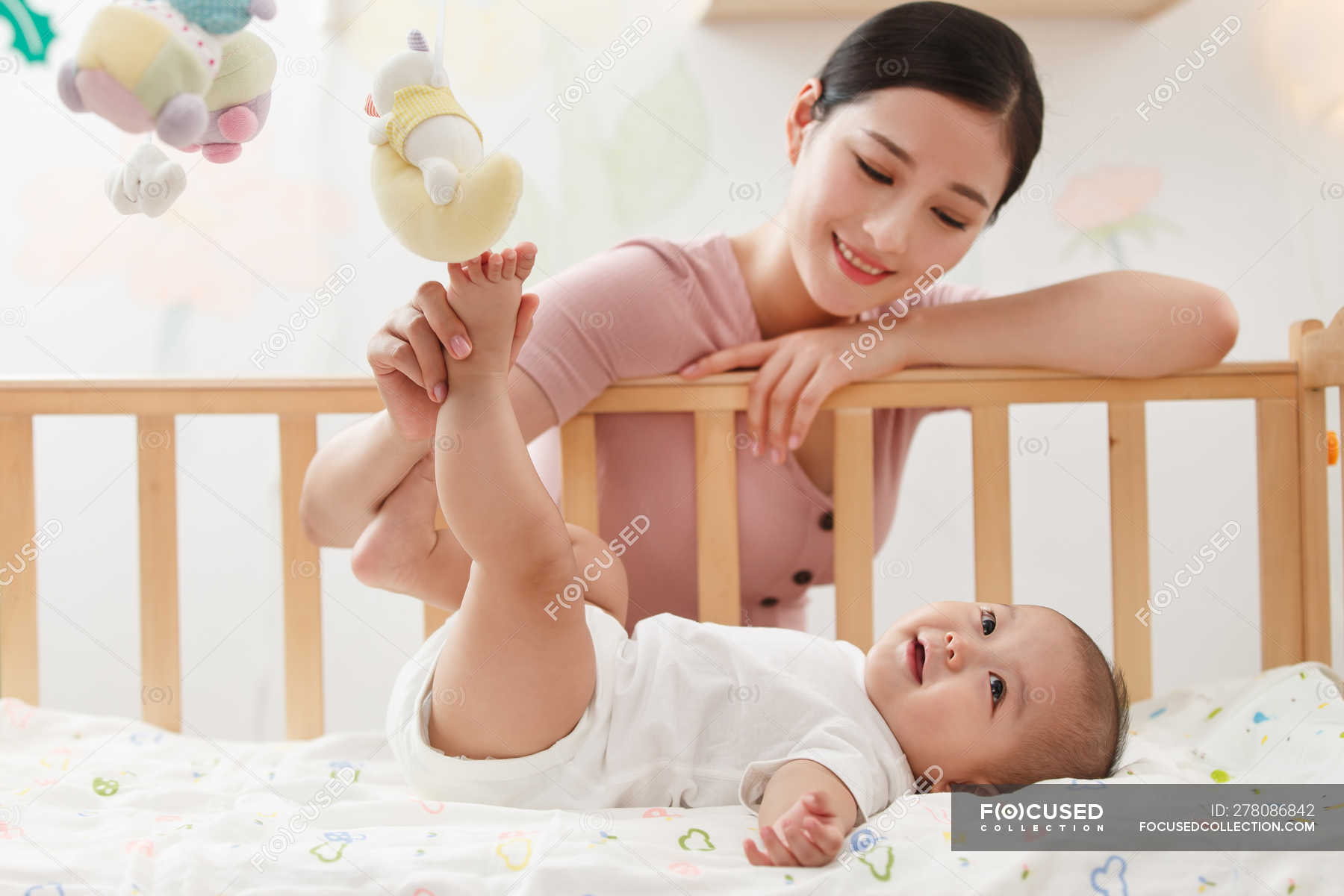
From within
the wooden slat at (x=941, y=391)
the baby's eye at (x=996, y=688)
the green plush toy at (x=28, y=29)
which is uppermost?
the green plush toy at (x=28, y=29)

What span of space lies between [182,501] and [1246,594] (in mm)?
1881

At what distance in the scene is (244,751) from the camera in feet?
3.46

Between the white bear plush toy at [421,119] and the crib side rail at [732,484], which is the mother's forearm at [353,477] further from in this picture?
the white bear plush toy at [421,119]

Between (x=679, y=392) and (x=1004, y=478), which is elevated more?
(x=679, y=392)

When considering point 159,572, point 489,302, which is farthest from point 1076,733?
point 159,572

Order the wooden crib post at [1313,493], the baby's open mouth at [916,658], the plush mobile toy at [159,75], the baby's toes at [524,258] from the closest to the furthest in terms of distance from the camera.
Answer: the plush mobile toy at [159,75] → the baby's toes at [524,258] → the baby's open mouth at [916,658] → the wooden crib post at [1313,493]

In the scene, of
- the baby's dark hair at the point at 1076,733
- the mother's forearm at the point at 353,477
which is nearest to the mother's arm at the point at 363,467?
the mother's forearm at the point at 353,477

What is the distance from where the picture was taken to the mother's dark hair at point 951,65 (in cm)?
97

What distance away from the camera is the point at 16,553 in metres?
1.15

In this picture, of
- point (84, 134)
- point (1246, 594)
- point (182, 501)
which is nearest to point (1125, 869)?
point (1246, 594)

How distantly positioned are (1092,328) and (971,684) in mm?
→ 440

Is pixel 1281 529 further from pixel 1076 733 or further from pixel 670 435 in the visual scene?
pixel 670 435

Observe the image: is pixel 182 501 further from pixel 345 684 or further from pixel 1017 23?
pixel 1017 23

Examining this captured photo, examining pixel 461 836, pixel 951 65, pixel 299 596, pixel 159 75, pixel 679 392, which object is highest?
pixel 951 65
